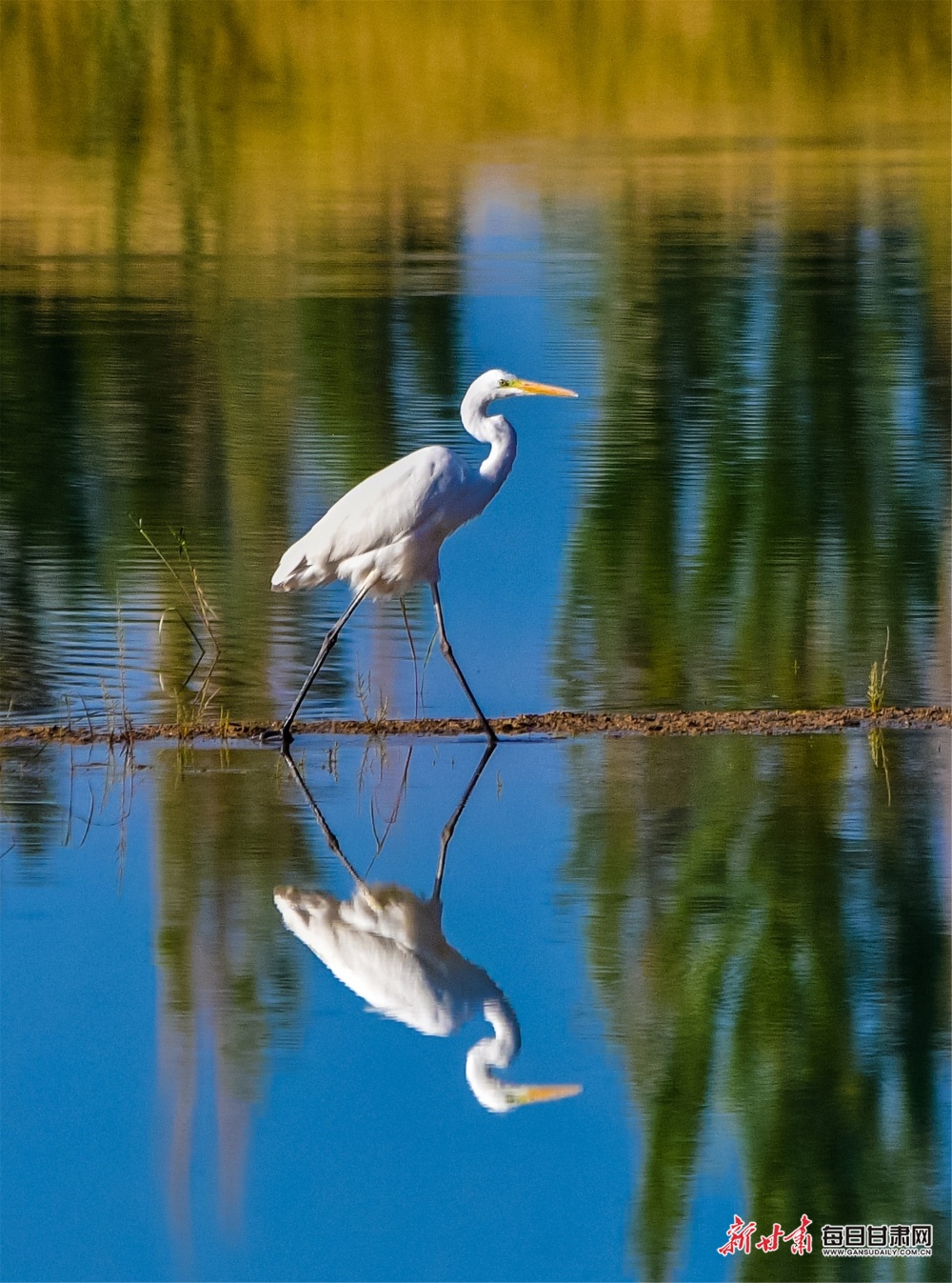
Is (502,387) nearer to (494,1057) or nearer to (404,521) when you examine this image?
(404,521)

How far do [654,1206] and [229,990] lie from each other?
1.30 m

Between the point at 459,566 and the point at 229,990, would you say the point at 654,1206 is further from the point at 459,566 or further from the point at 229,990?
the point at 459,566

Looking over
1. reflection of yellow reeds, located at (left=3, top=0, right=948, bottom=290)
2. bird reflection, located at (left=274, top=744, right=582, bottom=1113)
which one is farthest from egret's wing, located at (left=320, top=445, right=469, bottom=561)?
reflection of yellow reeds, located at (left=3, top=0, right=948, bottom=290)

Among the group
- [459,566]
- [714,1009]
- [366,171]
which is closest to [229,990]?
[714,1009]

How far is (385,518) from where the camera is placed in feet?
26.7

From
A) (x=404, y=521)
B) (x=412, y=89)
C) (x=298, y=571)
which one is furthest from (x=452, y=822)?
(x=412, y=89)

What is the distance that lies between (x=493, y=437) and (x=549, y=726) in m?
1.15

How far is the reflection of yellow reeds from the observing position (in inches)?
966

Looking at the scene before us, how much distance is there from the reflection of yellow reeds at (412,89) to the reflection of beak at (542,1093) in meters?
18.8

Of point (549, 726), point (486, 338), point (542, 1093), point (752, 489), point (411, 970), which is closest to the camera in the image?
point (542, 1093)

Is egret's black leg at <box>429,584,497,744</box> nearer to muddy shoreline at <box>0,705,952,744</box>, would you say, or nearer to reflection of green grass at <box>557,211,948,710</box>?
muddy shoreline at <box>0,705,952,744</box>

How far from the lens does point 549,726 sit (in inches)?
315

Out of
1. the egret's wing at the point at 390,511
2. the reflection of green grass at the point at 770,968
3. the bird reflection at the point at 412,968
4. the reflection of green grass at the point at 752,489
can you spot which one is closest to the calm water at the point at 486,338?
the reflection of green grass at the point at 752,489

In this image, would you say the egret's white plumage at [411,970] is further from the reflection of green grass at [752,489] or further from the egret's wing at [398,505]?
the reflection of green grass at [752,489]
